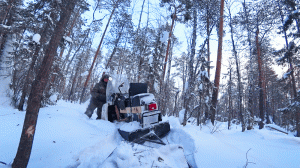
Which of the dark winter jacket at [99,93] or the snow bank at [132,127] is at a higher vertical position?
the dark winter jacket at [99,93]

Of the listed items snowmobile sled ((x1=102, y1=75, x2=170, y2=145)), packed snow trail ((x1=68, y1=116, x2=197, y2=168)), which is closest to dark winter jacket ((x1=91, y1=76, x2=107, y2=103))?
snowmobile sled ((x1=102, y1=75, x2=170, y2=145))

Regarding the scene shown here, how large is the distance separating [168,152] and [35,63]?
663cm

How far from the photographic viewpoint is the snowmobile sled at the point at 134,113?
3676mm

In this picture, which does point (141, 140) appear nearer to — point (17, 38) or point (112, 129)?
point (112, 129)

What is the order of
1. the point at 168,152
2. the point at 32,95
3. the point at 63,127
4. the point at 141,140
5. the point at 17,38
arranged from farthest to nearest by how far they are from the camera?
the point at 17,38 → the point at 63,127 → the point at 141,140 → the point at 168,152 → the point at 32,95

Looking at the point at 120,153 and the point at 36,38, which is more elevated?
the point at 36,38

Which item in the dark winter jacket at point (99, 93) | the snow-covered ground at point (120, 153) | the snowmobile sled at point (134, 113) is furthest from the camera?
the dark winter jacket at point (99, 93)

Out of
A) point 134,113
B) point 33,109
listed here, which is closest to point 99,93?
point 134,113

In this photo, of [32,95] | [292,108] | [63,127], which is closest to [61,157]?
[32,95]

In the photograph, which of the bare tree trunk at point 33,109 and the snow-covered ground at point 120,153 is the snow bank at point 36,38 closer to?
the snow-covered ground at point 120,153

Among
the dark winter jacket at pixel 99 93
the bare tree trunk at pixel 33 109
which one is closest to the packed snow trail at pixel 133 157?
the bare tree trunk at pixel 33 109

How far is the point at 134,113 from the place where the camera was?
437 centimetres

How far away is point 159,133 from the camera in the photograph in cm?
396

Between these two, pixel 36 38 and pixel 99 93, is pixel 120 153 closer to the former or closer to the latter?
pixel 99 93
